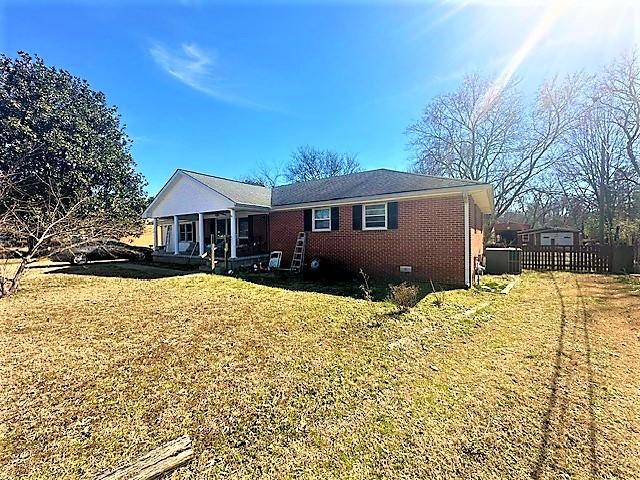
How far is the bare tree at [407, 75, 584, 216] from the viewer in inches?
923

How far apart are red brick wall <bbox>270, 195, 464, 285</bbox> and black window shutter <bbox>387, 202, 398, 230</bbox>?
15 centimetres

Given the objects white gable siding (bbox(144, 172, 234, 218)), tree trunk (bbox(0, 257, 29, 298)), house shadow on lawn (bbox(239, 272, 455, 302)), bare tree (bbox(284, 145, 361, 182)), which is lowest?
house shadow on lawn (bbox(239, 272, 455, 302))

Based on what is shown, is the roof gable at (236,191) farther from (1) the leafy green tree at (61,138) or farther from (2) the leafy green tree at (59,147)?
(1) the leafy green tree at (61,138)

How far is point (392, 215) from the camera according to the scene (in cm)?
1128

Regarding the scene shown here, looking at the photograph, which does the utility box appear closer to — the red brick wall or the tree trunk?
the red brick wall

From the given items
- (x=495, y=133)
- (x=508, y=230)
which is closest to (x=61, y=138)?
(x=495, y=133)

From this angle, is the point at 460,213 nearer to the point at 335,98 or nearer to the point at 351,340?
the point at 351,340

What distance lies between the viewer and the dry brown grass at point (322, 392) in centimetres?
252

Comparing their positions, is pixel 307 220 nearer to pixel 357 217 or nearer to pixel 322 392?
pixel 357 217

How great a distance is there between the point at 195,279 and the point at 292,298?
4.63m

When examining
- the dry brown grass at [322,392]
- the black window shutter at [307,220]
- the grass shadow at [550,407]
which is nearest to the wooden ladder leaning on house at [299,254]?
the black window shutter at [307,220]

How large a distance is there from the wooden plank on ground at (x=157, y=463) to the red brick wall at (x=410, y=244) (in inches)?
369

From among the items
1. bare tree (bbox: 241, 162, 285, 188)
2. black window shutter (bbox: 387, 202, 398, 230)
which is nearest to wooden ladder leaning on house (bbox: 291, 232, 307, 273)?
black window shutter (bbox: 387, 202, 398, 230)

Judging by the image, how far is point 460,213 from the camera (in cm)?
992
